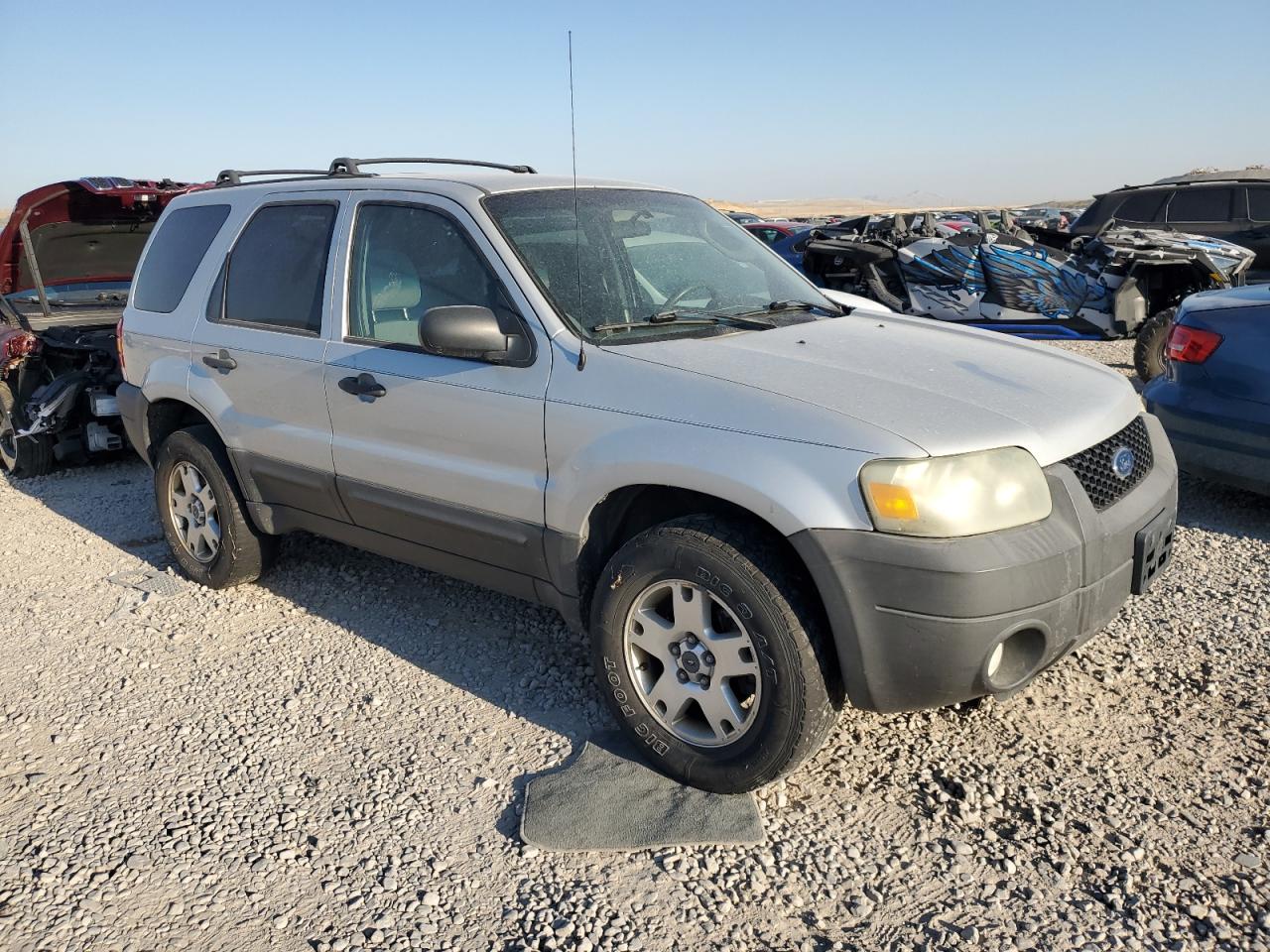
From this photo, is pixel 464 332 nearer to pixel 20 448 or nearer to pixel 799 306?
pixel 799 306

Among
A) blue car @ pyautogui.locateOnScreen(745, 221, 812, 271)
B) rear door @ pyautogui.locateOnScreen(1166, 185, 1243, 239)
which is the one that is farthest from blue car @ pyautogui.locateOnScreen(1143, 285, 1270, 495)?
rear door @ pyautogui.locateOnScreen(1166, 185, 1243, 239)

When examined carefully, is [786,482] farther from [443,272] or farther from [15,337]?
[15,337]

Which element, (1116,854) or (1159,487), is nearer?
(1116,854)

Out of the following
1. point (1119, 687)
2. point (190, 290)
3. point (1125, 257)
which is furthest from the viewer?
point (1125, 257)

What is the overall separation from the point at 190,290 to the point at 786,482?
3.37 m

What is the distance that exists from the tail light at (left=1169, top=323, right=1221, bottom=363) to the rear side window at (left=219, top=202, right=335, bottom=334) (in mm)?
4273

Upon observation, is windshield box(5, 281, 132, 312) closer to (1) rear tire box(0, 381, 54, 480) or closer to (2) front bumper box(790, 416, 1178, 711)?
(1) rear tire box(0, 381, 54, 480)

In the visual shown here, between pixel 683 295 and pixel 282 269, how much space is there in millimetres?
1807

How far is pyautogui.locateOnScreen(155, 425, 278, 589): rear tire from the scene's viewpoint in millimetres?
4789

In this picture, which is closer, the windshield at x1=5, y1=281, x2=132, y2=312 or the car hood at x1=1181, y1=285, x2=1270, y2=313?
the car hood at x1=1181, y1=285, x2=1270, y2=313

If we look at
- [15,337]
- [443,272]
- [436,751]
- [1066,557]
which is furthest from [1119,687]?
[15,337]

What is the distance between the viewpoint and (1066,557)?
2.82 m

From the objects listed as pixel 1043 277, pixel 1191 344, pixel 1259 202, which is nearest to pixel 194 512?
pixel 1191 344

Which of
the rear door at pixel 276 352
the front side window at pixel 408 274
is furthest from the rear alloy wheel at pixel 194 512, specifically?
the front side window at pixel 408 274
